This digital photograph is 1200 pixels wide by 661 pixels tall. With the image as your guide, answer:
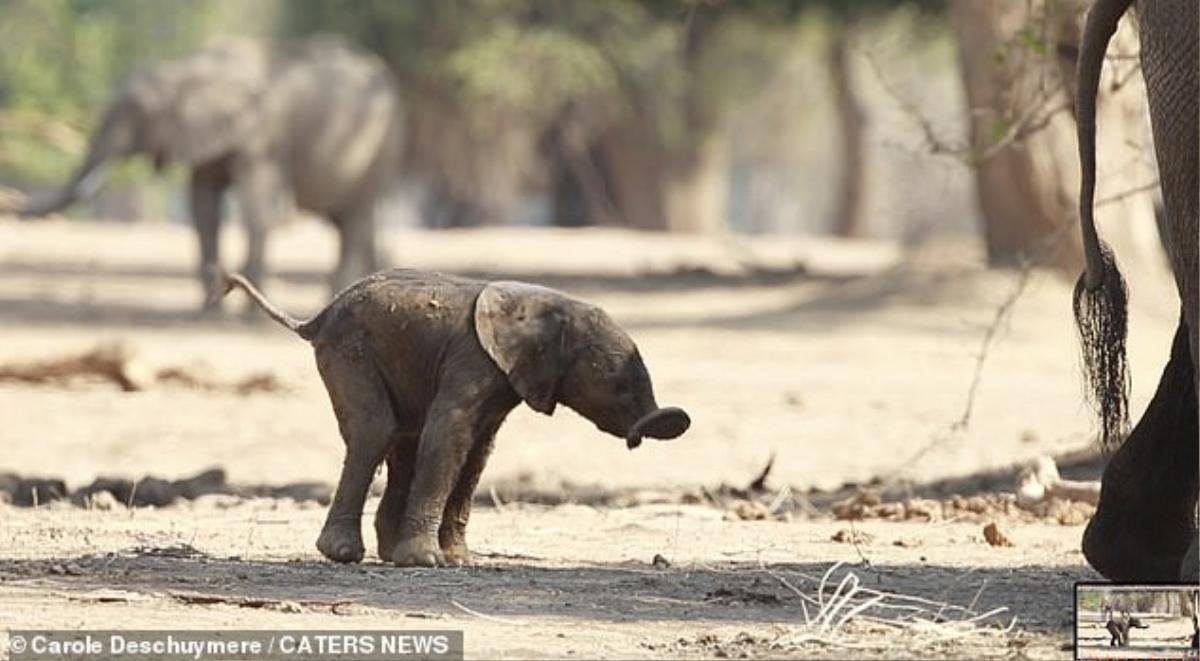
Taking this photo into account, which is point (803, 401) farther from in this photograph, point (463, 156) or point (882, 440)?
point (463, 156)

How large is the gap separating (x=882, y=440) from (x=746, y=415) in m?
1.07

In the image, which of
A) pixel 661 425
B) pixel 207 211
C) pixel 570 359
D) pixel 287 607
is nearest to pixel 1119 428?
pixel 661 425

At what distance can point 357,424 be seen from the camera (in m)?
7.33

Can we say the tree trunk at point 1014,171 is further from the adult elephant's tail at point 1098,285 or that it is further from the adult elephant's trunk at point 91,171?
the adult elephant's tail at point 1098,285

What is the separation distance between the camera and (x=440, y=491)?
7.21 meters

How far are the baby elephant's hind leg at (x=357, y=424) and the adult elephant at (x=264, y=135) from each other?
12761 mm

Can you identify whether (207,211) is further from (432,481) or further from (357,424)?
(432,481)

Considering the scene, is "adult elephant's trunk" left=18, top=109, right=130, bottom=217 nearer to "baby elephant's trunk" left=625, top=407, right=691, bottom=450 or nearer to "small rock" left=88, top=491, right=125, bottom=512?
"small rock" left=88, top=491, right=125, bottom=512

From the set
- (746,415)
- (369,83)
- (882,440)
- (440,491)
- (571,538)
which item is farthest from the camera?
(369,83)

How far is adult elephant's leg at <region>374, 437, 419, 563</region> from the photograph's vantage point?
24.6 feet

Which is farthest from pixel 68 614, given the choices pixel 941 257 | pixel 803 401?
pixel 941 257

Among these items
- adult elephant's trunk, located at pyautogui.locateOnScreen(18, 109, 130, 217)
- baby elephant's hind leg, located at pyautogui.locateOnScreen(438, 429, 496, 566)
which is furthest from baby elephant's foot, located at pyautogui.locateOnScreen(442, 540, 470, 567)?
adult elephant's trunk, located at pyautogui.locateOnScreen(18, 109, 130, 217)

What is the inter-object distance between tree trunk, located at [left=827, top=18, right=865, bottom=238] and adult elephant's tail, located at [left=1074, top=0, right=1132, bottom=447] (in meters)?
27.3

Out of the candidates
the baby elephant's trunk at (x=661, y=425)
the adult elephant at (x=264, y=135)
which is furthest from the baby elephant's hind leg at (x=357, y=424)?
the adult elephant at (x=264, y=135)
